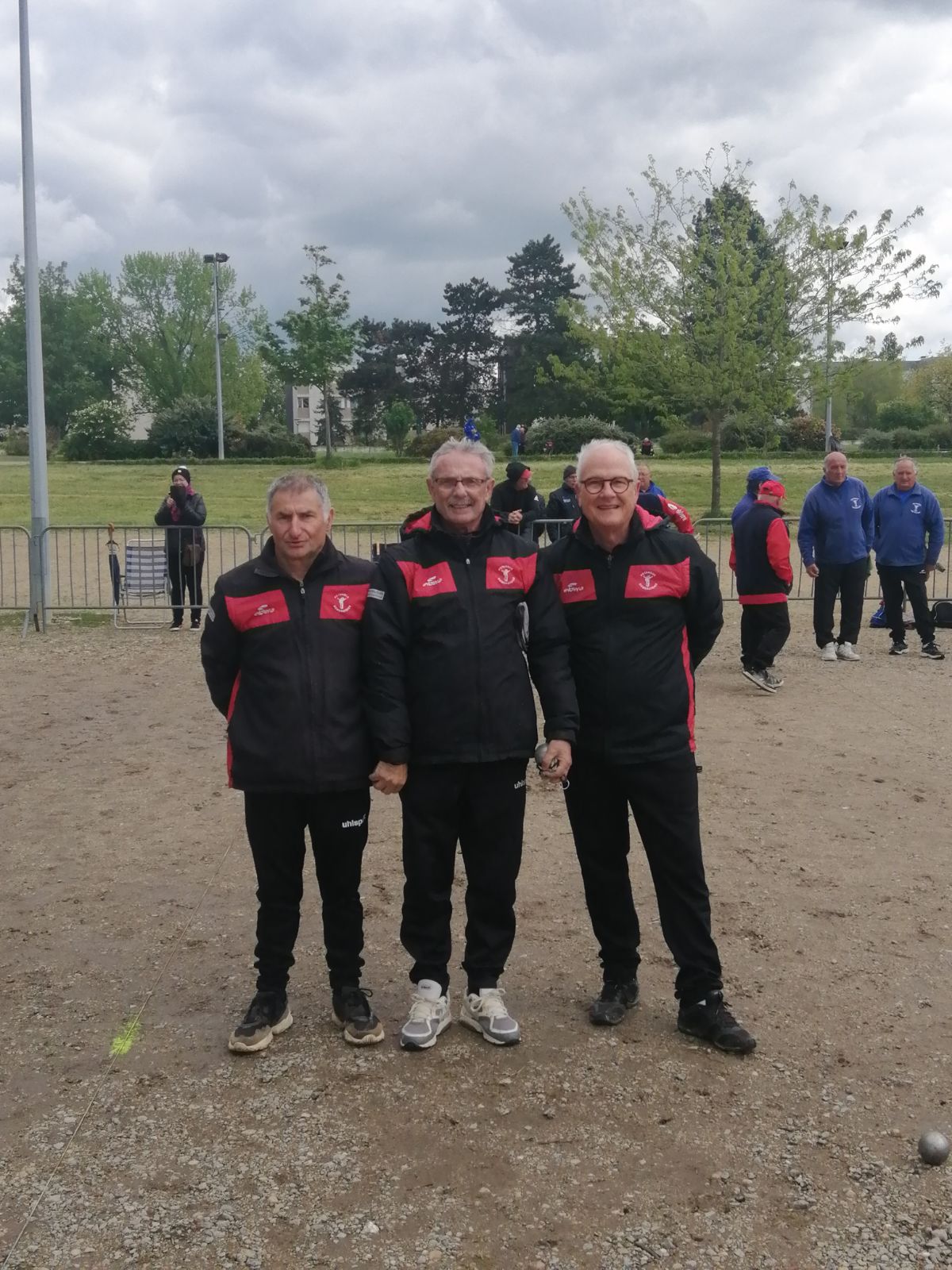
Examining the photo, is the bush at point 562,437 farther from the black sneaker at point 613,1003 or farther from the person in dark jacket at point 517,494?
the black sneaker at point 613,1003

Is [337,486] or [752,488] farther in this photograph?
[337,486]

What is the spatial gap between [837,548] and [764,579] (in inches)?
65.8

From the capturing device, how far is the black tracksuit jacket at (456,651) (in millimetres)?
3910

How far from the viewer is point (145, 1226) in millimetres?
3119

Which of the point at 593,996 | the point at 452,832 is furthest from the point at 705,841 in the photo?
the point at 452,832

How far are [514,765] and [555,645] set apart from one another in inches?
16.8

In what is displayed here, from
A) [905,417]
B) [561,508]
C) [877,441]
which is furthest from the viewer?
[905,417]

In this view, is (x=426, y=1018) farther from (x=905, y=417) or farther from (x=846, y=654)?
(x=905, y=417)

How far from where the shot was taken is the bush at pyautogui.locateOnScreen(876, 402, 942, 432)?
53.3 m

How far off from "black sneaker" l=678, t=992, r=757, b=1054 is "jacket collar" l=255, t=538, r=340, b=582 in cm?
196

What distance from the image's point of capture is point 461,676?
12.8ft

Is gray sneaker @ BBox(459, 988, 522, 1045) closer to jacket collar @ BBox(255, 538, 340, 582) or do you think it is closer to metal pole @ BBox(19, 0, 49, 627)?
jacket collar @ BBox(255, 538, 340, 582)

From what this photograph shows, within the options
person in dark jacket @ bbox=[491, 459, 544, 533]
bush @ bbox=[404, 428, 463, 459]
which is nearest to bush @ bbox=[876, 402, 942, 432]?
bush @ bbox=[404, 428, 463, 459]

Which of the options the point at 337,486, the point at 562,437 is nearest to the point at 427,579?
the point at 337,486
